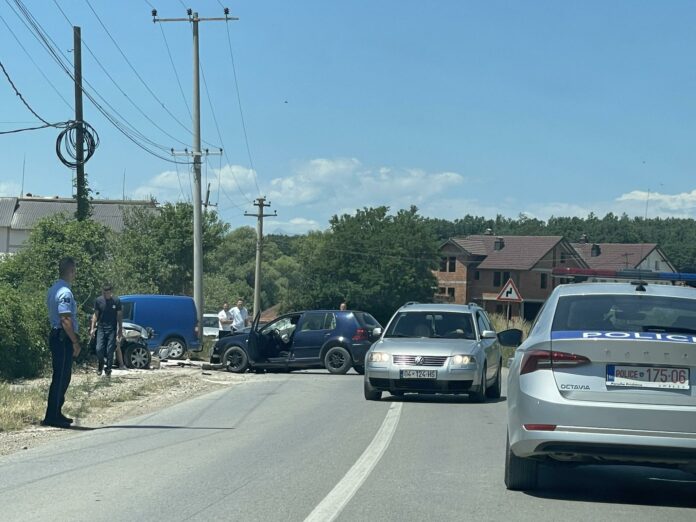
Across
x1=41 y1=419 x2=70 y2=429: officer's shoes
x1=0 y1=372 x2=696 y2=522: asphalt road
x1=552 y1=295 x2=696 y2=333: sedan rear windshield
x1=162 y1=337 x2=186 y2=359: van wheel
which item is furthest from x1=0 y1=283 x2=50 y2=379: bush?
x1=552 y1=295 x2=696 y2=333: sedan rear windshield

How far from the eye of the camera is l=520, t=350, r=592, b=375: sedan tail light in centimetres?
748

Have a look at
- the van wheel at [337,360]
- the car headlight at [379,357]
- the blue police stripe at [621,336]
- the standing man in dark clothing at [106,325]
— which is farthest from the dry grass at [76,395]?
the blue police stripe at [621,336]

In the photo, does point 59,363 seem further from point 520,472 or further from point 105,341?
point 105,341

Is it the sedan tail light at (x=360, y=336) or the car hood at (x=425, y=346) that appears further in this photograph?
the sedan tail light at (x=360, y=336)

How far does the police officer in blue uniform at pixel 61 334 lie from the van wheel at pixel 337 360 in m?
11.7

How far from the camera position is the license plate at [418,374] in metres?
15.6

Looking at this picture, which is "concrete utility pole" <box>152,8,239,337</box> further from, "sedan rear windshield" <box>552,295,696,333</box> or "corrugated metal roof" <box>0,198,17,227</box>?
"corrugated metal roof" <box>0,198,17,227</box>

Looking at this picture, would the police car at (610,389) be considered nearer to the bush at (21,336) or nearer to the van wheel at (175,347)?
the bush at (21,336)

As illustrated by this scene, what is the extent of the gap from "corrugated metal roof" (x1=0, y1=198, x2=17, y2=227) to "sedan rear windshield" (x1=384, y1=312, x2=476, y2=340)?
6793 centimetres

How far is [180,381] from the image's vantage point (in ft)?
68.3

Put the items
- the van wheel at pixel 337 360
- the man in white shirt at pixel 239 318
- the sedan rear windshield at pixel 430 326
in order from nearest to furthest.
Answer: the sedan rear windshield at pixel 430 326
the van wheel at pixel 337 360
the man in white shirt at pixel 239 318

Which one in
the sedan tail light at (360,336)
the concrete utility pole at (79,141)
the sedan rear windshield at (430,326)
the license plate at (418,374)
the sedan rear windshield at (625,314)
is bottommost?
the license plate at (418,374)

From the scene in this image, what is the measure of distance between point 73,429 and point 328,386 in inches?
309

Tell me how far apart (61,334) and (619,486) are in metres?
6.91
